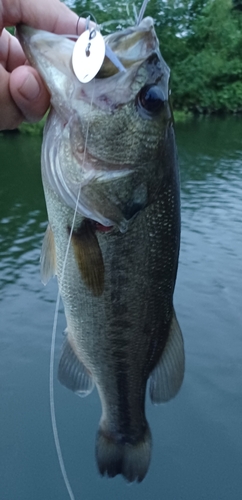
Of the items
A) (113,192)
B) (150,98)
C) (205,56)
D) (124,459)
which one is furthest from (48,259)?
(205,56)

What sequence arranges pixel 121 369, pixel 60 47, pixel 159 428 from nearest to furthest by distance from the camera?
pixel 60 47 < pixel 121 369 < pixel 159 428

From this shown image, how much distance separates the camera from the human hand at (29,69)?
1.61 m

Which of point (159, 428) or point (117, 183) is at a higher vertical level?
point (117, 183)

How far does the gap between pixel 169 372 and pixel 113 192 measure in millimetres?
727

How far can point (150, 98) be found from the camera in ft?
5.12

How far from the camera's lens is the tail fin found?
210 centimetres

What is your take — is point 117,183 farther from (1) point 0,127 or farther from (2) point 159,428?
(2) point 159,428

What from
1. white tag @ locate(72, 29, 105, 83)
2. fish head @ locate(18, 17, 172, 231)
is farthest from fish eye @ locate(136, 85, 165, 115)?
white tag @ locate(72, 29, 105, 83)

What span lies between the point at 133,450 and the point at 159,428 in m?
5.07

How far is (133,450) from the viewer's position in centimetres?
212

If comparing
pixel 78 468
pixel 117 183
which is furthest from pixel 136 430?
pixel 78 468

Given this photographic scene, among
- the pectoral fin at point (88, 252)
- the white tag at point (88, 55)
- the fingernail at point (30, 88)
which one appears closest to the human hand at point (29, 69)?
the fingernail at point (30, 88)

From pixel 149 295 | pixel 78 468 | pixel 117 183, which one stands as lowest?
pixel 78 468

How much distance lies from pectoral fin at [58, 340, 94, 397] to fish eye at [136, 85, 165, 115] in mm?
863
